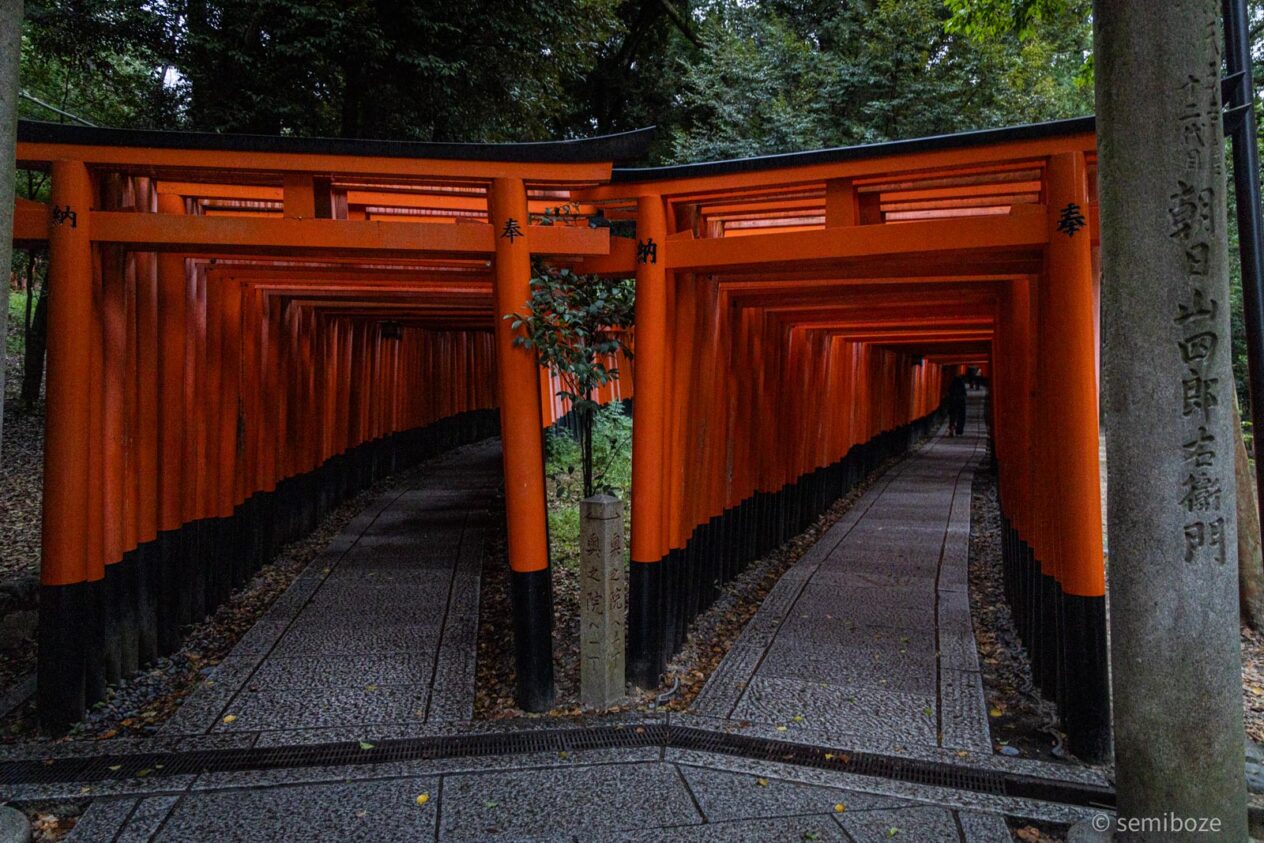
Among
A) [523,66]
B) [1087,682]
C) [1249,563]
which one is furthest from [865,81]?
[1087,682]

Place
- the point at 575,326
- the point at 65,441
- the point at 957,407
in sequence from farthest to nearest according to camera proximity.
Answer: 1. the point at 957,407
2. the point at 575,326
3. the point at 65,441

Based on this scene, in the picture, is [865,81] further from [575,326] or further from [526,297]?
[526,297]

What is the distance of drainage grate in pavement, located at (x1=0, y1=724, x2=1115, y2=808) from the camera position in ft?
13.5

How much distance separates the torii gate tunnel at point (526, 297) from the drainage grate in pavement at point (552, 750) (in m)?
0.49

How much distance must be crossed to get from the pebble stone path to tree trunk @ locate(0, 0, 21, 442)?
2.18 metres

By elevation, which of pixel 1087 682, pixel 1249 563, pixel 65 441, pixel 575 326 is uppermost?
pixel 575 326

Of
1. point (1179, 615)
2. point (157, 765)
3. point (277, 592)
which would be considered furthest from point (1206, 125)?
point (277, 592)

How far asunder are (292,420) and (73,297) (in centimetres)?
510

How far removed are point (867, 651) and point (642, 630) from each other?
1.83 metres

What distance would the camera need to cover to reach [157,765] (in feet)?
14.2

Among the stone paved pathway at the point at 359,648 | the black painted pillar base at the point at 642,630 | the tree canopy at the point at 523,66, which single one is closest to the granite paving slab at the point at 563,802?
the stone paved pathway at the point at 359,648

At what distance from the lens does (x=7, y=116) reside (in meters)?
2.90

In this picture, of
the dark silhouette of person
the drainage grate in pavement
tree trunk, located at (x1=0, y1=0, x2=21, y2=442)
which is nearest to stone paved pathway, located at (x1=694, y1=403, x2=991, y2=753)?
the drainage grate in pavement

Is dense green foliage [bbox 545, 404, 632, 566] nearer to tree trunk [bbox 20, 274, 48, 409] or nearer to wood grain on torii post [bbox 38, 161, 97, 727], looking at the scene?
wood grain on torii post [bbox 38, 161, 97, 727]
